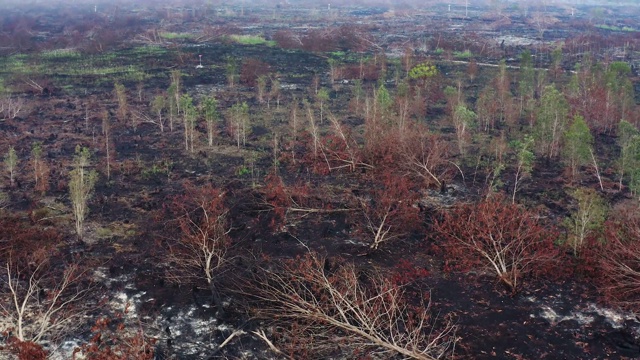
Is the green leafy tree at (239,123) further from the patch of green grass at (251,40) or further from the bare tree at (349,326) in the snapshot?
the patch of green grass at (251,40)

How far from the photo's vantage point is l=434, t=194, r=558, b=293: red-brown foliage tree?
16.8m

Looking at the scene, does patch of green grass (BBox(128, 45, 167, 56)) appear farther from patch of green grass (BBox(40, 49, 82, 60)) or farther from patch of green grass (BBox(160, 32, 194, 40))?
patch of green grass (BBox(160, 32, 194, 40))

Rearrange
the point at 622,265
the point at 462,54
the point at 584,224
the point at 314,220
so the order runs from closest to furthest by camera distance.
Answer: the point at 622,265, the point at 584,224, the point at 314,220, the point at 462,54

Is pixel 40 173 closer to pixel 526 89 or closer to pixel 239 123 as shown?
pixel 239 123

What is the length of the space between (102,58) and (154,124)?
910 inches

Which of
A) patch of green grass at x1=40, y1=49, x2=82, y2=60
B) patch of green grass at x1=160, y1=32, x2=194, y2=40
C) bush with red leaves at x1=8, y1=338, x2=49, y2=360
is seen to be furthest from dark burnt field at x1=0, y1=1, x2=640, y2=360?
patch of green grass at x1=160, y1=32, x2=194, y2=40

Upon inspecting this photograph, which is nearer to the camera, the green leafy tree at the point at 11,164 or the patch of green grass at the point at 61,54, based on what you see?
the green leafy tree at the point at 11,164

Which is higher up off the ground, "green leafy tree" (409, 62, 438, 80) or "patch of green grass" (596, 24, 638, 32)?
"patch of green grass" (596, 24, 638, 32)

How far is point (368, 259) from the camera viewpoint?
1878cm

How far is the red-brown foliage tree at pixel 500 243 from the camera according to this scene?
55.2 ft

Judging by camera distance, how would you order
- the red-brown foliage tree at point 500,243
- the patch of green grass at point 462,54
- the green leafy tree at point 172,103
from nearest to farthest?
the red-brown foliage tree at point 500,243, the green leafy tree at point 172,103, the patch of green grass at point 462,54

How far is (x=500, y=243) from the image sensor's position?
57.7ft

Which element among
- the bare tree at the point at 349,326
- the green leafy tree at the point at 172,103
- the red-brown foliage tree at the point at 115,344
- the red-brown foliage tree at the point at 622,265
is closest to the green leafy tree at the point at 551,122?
the red-brown foliage tree at the point at 622,265

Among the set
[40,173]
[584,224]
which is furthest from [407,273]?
[40,173]
